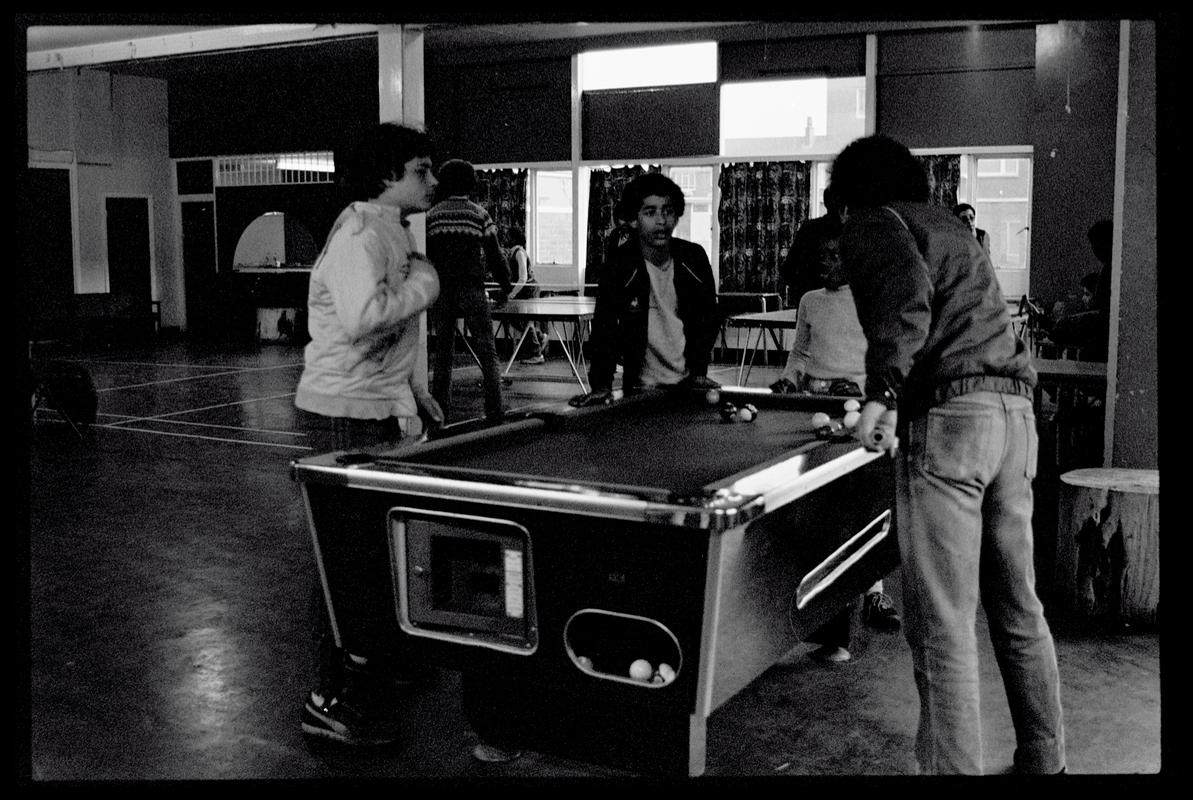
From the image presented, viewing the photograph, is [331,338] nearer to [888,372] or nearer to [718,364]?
[888,372]

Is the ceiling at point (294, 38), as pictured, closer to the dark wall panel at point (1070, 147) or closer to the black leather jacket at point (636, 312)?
the dark wall panel at point (1070, 147)

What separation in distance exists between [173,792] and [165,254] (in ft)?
49.9

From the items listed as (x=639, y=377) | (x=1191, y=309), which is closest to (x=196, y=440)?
(x=639, y=377)

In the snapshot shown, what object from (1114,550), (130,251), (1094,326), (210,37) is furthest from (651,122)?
(1114,550)

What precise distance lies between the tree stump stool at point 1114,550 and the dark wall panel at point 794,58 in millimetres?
8588

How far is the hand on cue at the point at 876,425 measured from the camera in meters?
2.61

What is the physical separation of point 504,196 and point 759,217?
3178 mm

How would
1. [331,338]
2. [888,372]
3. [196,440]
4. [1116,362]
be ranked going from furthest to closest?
[196,440], [1116,362], [331,338], [888,372]

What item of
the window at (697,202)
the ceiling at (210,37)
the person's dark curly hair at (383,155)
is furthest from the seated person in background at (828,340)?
the window at (697,202)

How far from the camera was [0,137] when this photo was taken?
230 cm

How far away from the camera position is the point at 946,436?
2.68 meters

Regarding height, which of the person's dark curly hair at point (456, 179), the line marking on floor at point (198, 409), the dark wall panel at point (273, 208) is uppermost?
the dark wall panel at point (273, 208)

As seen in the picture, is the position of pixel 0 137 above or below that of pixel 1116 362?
above

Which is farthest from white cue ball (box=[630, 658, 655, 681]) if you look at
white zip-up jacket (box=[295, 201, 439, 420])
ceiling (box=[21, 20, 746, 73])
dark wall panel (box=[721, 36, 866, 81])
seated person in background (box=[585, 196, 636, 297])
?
dark wall panel (box=[721, 36, 866, 81])
